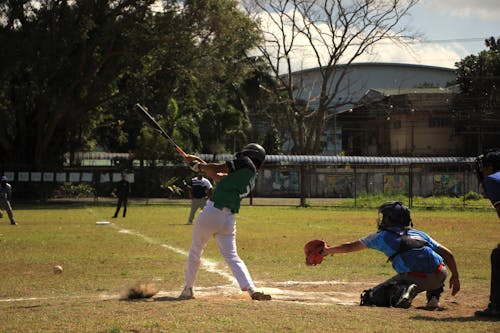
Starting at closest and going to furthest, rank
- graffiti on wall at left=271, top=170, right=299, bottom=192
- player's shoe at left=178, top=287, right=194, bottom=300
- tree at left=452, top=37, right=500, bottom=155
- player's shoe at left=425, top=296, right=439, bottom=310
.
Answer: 1. player's shoe at left=425, top=296, right=439, bottom=310
2. player's shoe at left=178, top=287, right=194, bottom=300
3. graffiti on wall at left=271, top=170, right=299, bottom=192
4. tree at left=452, top=37, right=500, bottom=155

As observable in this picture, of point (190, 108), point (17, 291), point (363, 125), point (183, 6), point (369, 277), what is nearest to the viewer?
point (17, 291)

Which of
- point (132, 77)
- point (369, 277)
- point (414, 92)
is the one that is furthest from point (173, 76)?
point (369, 277)

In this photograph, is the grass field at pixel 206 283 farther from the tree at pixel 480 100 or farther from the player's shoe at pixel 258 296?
the tree at pixel 480 100

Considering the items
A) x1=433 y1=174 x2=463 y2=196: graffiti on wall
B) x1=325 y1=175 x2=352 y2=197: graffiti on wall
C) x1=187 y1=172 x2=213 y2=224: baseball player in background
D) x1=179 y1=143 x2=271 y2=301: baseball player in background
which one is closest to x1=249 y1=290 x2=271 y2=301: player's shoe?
x1=179 y1=143 x2=271 y2=301: baseball player in background

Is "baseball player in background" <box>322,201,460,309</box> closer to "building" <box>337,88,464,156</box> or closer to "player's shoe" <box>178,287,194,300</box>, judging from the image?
"player's shoe" <box>178,287,194,300</box>

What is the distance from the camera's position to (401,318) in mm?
8023

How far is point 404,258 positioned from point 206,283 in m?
3.76

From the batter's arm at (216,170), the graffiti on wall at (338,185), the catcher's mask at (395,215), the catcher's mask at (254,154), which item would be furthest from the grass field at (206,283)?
the graffiti on wall at (338,185)

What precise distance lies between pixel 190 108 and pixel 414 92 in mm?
21113

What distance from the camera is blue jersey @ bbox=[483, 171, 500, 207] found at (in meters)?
7.96

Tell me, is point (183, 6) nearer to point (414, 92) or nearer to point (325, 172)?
point (325, 172)

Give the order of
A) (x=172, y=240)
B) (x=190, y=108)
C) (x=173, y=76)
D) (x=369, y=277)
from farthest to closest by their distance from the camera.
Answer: (x=190, y=108) < (x=173, y=76) < (x=172, y=240) < (x=369, y=277)

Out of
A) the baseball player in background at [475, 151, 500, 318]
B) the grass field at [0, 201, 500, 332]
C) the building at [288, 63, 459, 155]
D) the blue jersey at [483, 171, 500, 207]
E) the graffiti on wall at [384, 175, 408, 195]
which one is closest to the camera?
the grass field at [0, 201, 500, 332]

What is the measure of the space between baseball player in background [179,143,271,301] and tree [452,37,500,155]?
5622 cm
